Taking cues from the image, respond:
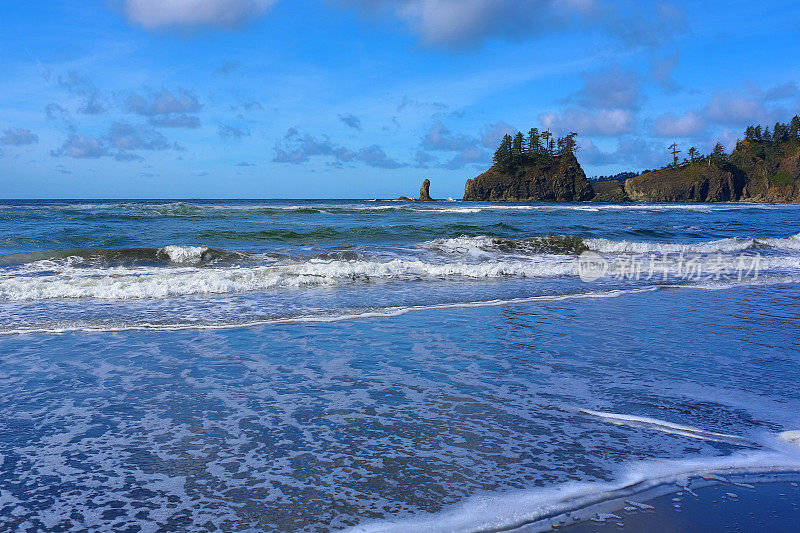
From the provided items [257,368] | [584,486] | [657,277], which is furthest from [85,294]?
[657,277]

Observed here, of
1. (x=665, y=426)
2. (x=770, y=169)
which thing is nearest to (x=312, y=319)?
(x=665, y=426)

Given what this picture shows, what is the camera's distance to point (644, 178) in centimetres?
11112

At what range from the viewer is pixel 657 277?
11492 millimetres

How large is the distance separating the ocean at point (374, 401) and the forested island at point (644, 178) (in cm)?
10026

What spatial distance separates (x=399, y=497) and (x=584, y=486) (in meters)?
0.96

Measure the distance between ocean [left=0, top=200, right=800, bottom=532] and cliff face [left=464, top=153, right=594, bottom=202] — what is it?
99294mm

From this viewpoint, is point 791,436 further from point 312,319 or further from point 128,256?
point 128,256

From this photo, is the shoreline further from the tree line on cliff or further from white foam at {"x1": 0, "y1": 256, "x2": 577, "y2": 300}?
the tree line on cliff

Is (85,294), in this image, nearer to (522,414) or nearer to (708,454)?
(522,414)

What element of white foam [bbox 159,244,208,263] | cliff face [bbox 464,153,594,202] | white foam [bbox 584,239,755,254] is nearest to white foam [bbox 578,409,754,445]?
white foam [bbox 159,244,208,263]

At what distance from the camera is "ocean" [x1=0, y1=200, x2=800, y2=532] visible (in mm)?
2598

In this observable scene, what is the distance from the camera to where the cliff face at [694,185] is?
10606 cm

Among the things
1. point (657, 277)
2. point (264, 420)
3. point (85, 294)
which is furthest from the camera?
point (657, 277)

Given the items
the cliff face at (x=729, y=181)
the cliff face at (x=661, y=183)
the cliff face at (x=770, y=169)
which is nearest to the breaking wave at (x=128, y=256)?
the cliff face at (x=661, y=183)
